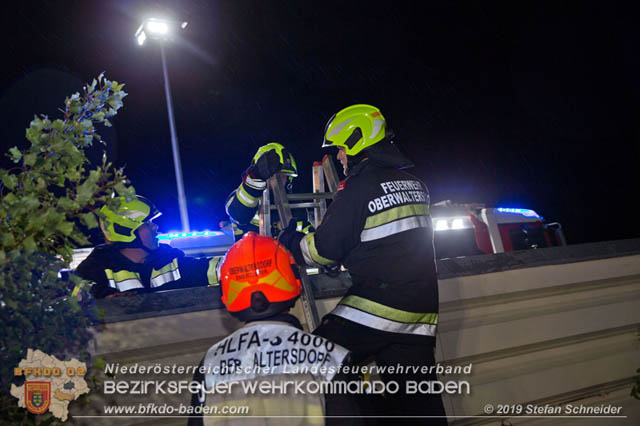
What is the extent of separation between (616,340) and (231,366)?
3368 millimetres

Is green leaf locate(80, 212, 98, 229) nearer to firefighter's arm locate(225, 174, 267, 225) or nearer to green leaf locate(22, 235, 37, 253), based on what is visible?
green leaf locate(22, 235, 37, 253)

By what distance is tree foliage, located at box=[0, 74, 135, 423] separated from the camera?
1702 millimetres

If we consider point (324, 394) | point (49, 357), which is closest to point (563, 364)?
point (324, 394)

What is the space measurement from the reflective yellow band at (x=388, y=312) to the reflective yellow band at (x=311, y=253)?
28 centimetres

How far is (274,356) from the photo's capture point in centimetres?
178

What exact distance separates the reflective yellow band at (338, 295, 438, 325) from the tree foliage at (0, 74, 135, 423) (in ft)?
4.01

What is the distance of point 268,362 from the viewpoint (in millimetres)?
1777

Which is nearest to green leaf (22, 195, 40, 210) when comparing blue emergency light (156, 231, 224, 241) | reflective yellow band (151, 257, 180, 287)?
reflective yellow band (151, 257, 180, 287)

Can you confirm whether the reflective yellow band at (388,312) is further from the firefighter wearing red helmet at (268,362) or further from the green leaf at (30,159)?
the green leaf at (30,159)

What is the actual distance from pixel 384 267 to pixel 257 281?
0.75 meters

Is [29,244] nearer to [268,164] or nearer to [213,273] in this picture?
[268,164]

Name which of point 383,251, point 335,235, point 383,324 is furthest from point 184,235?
point 383,324

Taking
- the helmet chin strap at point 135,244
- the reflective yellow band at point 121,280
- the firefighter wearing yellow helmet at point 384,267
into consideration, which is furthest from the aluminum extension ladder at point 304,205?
the reflective yellow band at point 121,280

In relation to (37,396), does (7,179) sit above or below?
above
